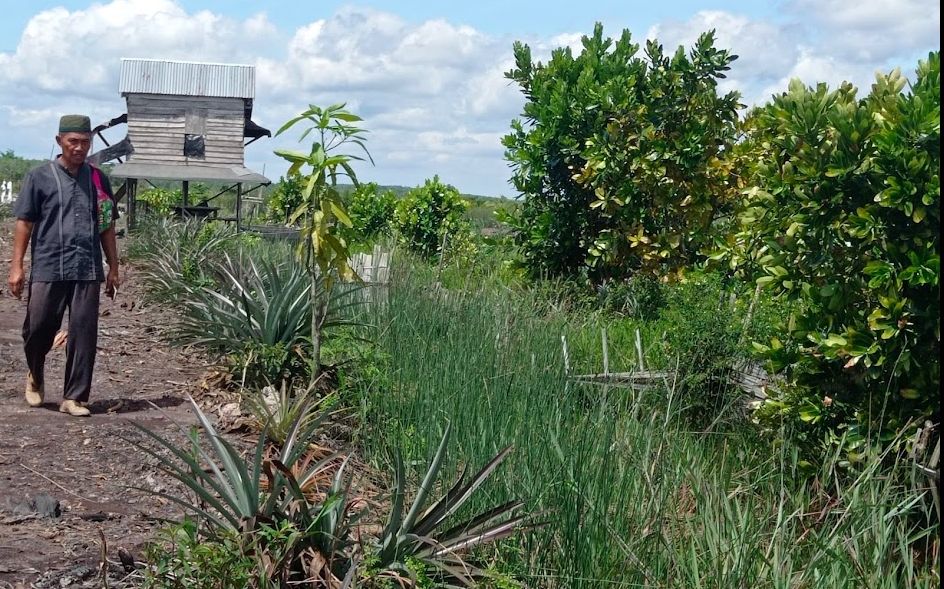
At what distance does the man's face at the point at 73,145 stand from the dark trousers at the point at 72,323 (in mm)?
799

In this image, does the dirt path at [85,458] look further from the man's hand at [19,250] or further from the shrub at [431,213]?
the shrub at [431,213]

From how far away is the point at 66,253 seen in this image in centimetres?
743

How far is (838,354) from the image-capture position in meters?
5.65

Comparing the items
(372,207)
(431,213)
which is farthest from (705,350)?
(372,207)

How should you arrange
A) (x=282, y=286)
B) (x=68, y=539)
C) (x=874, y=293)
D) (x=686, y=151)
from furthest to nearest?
(x=686, y=151)
(x=282, y=286)
(x=874, y=293)
(x=68, y=539)

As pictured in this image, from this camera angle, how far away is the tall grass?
3.92 metres

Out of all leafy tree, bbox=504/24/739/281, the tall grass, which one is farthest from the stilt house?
the tall grass

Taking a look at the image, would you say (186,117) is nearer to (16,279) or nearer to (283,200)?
(283,200)

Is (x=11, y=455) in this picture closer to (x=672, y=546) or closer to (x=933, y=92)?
(x=672, y=546)

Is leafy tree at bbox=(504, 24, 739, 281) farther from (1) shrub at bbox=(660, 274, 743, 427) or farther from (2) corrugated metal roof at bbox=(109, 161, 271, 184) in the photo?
(2) corrugated metal roof at bbox=(109, 161, 271, 184)

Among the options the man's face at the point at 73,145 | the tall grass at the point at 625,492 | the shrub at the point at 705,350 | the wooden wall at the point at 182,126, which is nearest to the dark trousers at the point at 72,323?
the man's face at the point at 73,145

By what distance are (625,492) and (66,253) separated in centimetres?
457

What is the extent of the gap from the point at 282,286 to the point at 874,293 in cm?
424

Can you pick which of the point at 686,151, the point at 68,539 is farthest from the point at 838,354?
the point at 686,151
